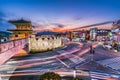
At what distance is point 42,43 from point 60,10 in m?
5.83

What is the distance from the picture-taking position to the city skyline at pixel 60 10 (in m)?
16.3

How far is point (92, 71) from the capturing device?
525 inches

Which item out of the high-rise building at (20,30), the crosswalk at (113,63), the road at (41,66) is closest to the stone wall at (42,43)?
the high-rise building at (20,30)

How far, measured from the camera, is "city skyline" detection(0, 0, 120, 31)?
16.3m

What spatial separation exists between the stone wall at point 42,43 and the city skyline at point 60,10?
10.6 feet

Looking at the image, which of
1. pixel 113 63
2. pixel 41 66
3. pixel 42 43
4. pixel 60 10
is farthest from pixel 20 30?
pixel 113 63

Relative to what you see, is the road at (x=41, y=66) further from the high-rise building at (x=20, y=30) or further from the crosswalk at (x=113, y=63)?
the high-rise building at (x=20, y=30)

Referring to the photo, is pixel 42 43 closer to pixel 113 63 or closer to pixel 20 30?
pixel 20 30

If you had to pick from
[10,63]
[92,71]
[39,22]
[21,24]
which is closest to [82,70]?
[92,71]

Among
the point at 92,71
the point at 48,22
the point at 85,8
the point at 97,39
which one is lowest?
the point at 92,71

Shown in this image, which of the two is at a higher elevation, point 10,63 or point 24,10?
point 24,10

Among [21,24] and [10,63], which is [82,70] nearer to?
[10,63]

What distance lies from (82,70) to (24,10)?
6.94 metres

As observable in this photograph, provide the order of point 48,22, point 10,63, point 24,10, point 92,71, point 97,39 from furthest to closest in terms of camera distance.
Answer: point 97,39, point 48,22, point 24,10, point 10,63, point 92,71
